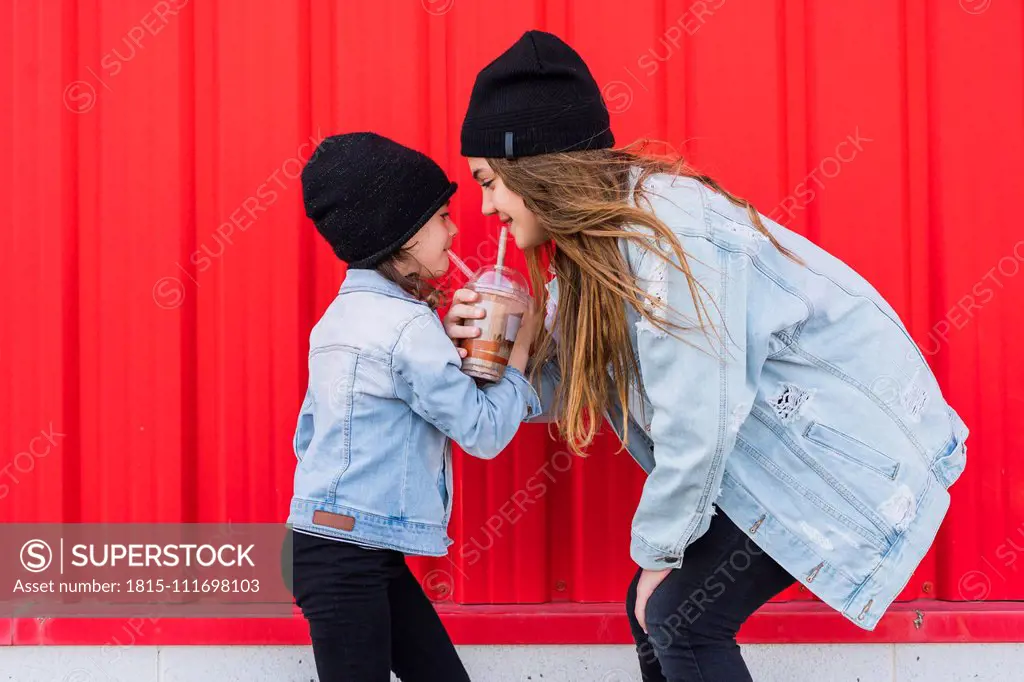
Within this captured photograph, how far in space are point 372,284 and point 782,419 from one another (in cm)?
92

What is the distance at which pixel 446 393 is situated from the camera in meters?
1.79

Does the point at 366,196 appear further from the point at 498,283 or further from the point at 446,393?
the point at 446,393

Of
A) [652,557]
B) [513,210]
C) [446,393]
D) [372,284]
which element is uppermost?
[513,210]

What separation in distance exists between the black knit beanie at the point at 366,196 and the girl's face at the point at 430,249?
1.2 inches

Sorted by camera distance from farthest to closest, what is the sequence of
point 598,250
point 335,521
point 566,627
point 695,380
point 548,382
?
point 566,627
point 548,382
point 335,521
point 598,250
point 695,380

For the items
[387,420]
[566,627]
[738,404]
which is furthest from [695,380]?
[566,627]

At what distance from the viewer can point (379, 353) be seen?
1820mm

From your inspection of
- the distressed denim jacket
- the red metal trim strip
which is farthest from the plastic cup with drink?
the red metal trim strip

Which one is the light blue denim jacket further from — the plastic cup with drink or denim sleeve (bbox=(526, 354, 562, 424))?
denim sleeve (bbox=(526, 354, 562, 424))

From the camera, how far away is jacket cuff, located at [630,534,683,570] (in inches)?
65.9

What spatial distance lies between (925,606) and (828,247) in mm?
1067

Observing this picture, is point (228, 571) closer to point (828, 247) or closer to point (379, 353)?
point (379, 353)

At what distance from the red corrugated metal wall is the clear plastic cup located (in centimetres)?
58

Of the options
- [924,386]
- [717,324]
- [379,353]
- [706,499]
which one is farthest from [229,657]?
[924,386]
